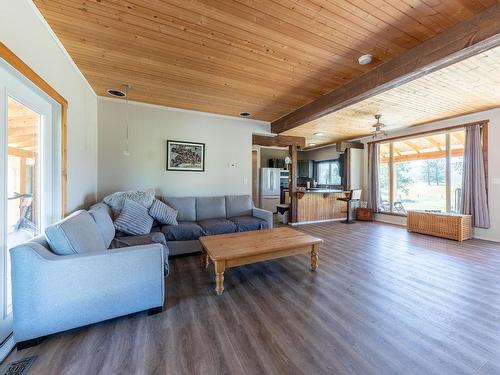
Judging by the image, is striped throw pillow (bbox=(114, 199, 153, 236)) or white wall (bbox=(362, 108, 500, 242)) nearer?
striped throw pillow (bbox=(114, 199, 153, 236))

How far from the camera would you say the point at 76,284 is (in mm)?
1496

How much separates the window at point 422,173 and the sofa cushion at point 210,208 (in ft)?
16.1

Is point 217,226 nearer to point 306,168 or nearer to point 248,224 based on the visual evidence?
point 248,224

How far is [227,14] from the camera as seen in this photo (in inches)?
70.4

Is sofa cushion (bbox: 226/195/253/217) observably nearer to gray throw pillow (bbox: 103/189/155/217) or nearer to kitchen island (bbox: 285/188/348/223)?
gray throw pillow (bbox: 103/189/155/217)

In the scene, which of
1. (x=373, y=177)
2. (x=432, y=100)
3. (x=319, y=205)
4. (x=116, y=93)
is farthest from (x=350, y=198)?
(x=116, y=93)

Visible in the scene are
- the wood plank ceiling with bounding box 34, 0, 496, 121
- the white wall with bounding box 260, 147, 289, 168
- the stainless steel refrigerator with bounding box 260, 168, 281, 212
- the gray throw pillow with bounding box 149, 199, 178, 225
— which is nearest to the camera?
the wood plank ceiling with bounding box 34, 0, 496, 121

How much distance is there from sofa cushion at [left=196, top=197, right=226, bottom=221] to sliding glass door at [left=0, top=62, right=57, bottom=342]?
6.74ft

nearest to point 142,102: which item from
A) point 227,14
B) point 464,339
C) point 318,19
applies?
point 227,14

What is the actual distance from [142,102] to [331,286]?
13.6 ft

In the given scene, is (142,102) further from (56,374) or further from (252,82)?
(56,374)

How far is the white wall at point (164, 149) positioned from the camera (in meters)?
3.68

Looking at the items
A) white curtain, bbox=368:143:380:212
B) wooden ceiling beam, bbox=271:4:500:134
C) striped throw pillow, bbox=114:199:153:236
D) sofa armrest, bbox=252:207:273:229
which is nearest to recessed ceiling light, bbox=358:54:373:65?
wooden ceiling beam, bbox=271:4:500:134

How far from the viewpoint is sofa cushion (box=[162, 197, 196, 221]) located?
12.0 ft
